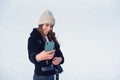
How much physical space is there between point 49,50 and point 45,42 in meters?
0.36

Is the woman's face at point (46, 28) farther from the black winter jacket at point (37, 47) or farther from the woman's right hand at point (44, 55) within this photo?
the woman's right hand at point (44, 55)

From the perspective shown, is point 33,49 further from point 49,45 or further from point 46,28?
point 46,28

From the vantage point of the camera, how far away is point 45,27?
15.2ft

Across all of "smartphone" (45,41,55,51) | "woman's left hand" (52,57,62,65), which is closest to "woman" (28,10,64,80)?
"woman's left hand" (52,57,62,65)

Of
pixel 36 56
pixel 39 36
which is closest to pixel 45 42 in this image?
pixel 39 36

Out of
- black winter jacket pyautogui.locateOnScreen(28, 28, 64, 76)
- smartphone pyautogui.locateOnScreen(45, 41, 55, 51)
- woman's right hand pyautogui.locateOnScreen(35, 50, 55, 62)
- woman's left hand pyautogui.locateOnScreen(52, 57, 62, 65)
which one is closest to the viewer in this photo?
woman's right hand pyautogui.locateOnScreen(35, 50, 55, 62)

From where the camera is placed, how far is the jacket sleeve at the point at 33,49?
438 centimetres

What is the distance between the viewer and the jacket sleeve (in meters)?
4.38

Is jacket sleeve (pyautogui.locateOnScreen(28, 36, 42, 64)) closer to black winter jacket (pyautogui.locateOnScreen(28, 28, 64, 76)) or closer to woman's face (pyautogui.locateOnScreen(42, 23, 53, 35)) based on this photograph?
black winter jacket (pyautogui.locateOnScreen(28, 28, 64, 76))

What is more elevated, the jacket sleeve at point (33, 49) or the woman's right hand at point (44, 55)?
the jacket sleeve at point (33, 49)

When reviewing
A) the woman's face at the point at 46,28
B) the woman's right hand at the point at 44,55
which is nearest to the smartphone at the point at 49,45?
the woman's right hand at the point at 44,55

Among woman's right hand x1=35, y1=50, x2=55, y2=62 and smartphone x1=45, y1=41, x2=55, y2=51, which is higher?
smartphone x1=45, y1=41, x2=55, y2=51

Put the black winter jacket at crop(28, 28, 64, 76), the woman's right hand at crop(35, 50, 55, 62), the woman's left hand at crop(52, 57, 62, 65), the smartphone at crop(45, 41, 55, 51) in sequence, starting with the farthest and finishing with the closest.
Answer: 1. the woman's left hand at crop(52, 57, 62, 65)
2. the black winter jacket at crop(28, 28, 64, 76)
3. the smartphone at crop(45, 41, 55, 51)
4. the woman's right hand at crop(35, 50, 55, 62)

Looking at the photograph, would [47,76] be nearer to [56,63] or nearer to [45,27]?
[56,63]
